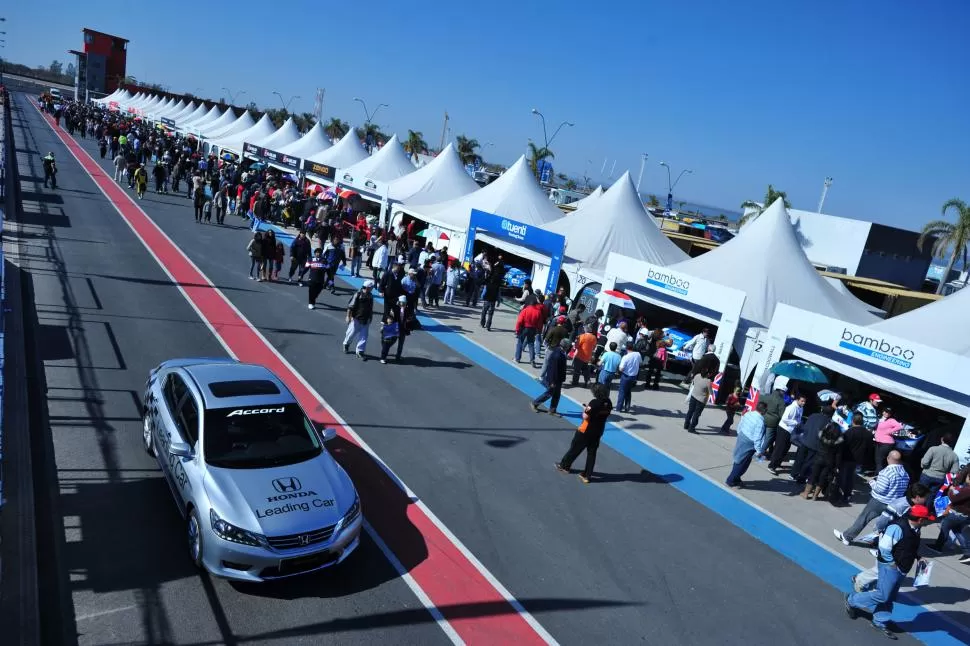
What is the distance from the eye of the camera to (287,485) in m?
6.38

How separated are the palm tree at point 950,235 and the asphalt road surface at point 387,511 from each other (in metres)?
43.2

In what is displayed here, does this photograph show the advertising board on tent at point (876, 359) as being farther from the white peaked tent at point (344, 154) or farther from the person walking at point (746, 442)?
the white peaked tent at point (344, 154)

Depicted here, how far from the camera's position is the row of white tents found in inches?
487

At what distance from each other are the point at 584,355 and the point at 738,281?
5770 millimetres

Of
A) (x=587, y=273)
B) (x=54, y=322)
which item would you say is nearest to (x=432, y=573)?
(x=54, y=322)

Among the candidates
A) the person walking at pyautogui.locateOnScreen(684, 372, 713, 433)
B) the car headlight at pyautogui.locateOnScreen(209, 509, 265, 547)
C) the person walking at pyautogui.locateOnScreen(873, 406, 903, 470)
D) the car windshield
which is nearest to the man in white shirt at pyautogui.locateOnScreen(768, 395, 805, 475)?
the person walking at pyautogui.locateOnScreen(684, 372, 713, 433)

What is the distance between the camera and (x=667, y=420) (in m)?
13.4

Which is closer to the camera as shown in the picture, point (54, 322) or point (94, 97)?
point (54, 322)

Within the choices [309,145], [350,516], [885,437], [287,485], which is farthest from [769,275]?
[309,145]

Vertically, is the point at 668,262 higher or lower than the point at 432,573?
higher

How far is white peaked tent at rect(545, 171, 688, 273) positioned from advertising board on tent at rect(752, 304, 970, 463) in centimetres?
695

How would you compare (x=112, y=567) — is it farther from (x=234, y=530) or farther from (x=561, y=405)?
(x=561, y=405)

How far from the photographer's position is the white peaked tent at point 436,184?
28.0m

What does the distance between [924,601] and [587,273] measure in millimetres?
12593
